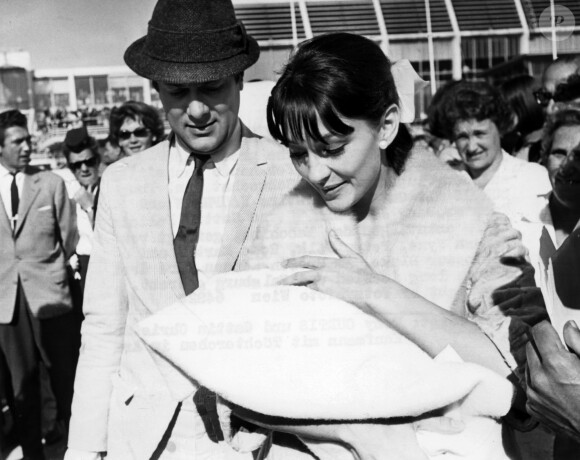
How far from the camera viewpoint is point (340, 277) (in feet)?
3.09

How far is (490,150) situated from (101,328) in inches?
60.2

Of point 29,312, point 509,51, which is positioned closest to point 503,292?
point 509,51

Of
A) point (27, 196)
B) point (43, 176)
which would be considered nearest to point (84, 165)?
point (43, 176)

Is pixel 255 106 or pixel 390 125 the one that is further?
pixel 255 106

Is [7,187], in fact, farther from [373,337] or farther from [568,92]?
[373,337]

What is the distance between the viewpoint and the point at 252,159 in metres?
1.46

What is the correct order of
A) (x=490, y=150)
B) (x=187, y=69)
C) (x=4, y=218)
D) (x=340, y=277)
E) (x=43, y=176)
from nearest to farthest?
(x=340, y=277) < (x=187, y=69) < (x=490, y=150) < (x=4, y=218) < (x=43, y=176)

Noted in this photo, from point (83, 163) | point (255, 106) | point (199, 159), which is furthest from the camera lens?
point (83, 163)

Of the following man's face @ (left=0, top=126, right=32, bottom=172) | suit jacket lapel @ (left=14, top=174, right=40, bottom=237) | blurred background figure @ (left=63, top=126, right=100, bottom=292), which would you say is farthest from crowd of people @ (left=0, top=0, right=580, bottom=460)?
blurred background figure @ (left=63, top=126, right=100, bottom=292)

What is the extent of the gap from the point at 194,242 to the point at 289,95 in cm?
48

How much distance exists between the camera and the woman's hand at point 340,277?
36.6 inches

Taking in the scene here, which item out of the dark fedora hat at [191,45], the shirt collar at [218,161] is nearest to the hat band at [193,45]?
the dark fedora hat at [191,45]

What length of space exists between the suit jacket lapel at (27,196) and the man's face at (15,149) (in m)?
→ 0.06

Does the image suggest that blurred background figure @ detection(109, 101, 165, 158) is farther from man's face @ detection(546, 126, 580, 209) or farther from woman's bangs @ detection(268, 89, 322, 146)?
woman's bangs @ detection(268, 89, 322, 146)
